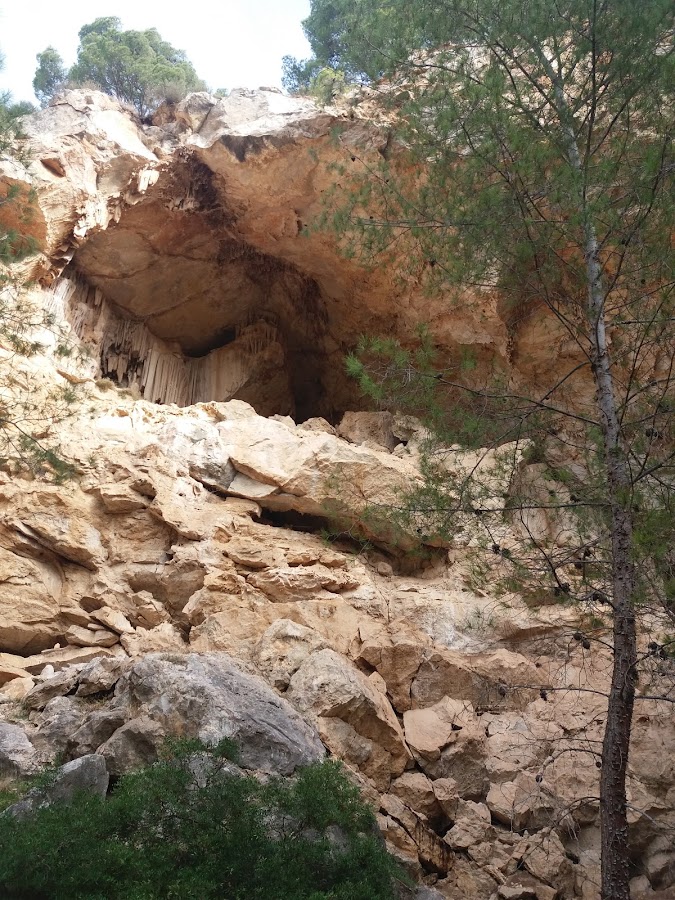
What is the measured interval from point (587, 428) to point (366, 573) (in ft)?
14.4

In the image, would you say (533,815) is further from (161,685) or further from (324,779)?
(161,685)

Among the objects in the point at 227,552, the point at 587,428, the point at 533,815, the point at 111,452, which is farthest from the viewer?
the point at 111,452

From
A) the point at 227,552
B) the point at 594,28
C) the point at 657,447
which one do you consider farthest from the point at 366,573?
the point at 594,28

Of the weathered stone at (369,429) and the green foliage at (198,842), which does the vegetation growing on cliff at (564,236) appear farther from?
the weathered stone at (369,429)

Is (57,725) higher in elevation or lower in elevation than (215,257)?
lower

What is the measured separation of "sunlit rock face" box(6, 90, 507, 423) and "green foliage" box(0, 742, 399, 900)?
28.9ft

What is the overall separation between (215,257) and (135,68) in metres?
6.39

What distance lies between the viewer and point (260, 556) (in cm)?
1023

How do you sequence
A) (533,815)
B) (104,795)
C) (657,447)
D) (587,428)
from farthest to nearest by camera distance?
(533,815) < (587,428) < (657,447) < (104,795)

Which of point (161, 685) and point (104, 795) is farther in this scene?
point (161, 685)

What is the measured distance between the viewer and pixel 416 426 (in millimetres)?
13641

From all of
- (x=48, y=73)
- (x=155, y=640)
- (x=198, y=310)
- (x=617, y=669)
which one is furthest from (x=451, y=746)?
(x=48, y=73)

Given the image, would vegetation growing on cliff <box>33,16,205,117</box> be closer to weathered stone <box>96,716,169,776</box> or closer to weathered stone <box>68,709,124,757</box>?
weathered stone <box>68,709,124,757</box>

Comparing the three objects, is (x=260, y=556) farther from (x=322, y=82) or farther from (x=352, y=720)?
(x=322, y=82)
